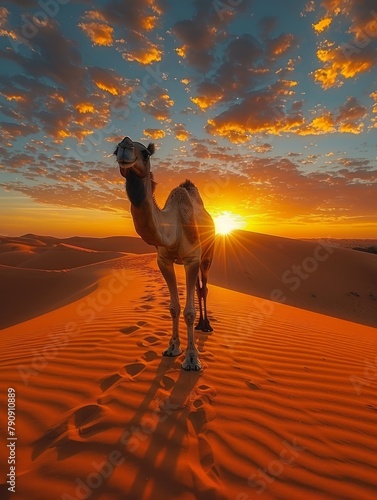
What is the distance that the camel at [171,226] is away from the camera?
104 inches

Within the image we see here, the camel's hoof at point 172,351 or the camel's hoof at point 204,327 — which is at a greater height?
the camel's hoof at point 172,351

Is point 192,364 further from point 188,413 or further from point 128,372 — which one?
point 188,413

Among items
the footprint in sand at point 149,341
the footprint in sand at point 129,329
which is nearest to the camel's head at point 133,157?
the footprint in sand at point 149,341

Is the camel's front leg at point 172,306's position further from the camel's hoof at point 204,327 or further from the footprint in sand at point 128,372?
the camel's hoof at point 204,327

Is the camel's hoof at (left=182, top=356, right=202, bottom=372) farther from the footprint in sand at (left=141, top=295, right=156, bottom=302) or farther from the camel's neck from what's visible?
the footprint in sand at (left=141, top=295, right=156, bottom=302)

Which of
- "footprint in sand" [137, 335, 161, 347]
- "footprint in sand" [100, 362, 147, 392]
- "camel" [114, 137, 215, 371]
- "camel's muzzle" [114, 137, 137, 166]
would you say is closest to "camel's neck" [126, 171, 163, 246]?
"camel" [114, 137, 215, 371]

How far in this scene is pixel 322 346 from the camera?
547cm

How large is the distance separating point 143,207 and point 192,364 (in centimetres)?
245

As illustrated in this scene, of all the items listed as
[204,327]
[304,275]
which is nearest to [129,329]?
[204,327]

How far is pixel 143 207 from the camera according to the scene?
2.78 metres

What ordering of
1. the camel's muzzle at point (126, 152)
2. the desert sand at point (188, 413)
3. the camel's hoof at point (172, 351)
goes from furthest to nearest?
1. the camel's hoof at point (172, 351)
2. the camel's muzzle at point (126, 152)
3. the desert sand at point (188, 413)

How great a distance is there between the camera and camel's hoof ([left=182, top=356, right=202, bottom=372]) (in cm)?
385

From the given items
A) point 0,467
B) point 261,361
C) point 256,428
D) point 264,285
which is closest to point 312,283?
point 264,285

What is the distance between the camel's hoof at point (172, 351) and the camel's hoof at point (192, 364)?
428mm
